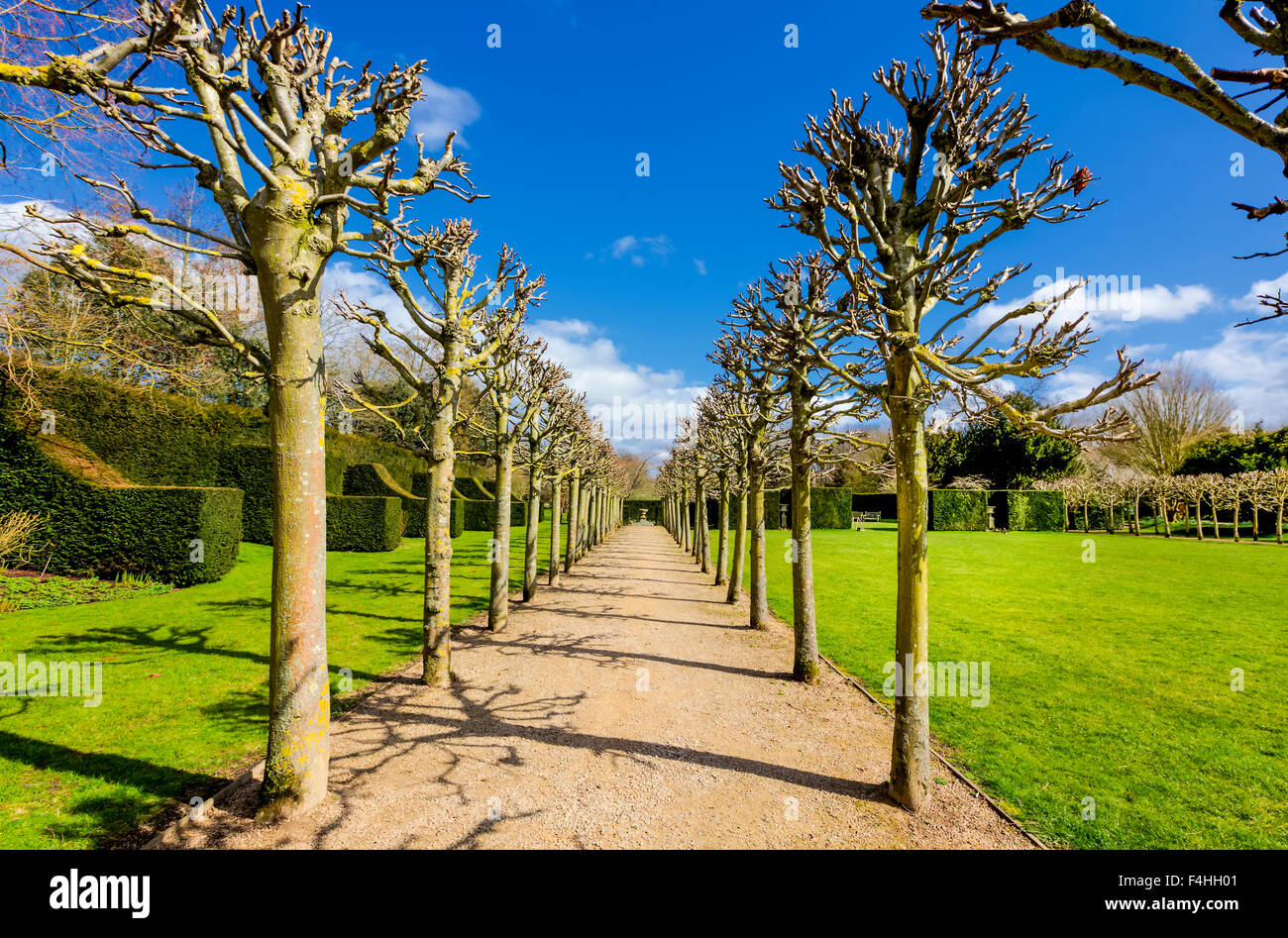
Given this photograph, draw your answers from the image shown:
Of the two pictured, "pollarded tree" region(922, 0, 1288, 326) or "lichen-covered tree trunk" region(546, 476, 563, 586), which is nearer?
"pollarded tree" region(922, 0, 1288, 326)

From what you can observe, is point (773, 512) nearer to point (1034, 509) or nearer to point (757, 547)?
point (1034, 509)

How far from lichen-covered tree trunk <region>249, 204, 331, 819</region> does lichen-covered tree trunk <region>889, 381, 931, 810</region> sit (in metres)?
5.19

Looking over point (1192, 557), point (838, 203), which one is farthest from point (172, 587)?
point (1192, 557)

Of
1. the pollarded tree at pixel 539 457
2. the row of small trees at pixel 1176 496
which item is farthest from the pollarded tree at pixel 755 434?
the row of small trees at pixel 1176 496

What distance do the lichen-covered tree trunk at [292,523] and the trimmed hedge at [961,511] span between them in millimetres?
43493

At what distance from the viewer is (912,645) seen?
16.0 feet

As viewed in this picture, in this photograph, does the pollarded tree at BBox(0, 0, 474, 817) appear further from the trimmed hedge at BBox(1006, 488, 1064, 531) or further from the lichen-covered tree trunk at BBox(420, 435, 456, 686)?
the trimmed hedge at BBox(1006, 488, 1064, 531)

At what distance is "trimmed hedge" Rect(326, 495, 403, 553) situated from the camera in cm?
2136

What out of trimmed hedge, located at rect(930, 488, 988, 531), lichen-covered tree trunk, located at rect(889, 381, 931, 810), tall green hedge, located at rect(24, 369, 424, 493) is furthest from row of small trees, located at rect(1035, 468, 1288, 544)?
tall green hedge, located at rect(24, 369, 424, 493)

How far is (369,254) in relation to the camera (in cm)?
418

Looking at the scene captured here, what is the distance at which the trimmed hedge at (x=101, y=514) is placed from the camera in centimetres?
1205

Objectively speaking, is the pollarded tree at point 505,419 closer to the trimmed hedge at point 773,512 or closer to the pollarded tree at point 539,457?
the pollarded tree at point 539,457

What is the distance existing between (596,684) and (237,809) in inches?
177
